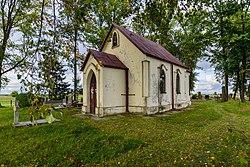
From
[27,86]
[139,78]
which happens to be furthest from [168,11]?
[139,78]

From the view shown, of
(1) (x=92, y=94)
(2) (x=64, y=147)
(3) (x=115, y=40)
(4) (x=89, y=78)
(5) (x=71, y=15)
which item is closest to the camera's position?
(5) (x=71, y=15)

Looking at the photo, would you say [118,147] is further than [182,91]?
No

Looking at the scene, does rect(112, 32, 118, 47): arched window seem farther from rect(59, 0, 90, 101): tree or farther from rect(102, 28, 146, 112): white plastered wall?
rect(59, 0, 90, 101): tree

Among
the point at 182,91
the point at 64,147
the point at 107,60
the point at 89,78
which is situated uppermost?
the point at 107,60

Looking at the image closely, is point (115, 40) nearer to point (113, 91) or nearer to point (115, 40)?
point (115, 40)

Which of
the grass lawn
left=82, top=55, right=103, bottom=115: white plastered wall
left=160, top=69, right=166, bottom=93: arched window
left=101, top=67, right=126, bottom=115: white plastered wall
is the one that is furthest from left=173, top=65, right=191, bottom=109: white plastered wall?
the grass lawn

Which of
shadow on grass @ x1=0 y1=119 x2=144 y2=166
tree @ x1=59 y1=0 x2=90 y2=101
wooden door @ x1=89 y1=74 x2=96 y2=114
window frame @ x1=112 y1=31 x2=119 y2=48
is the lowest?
shadow on grass @ x1=0 y1=119 x2=144 y2=166

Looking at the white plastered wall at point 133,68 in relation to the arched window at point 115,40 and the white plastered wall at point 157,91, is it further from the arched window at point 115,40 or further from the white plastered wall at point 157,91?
the white plastered wall at point 157,91

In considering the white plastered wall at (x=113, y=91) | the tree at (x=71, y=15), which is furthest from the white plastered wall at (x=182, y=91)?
the tree at (x=71, y=15)

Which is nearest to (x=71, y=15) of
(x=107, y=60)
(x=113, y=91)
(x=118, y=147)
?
(x=118, y=147)

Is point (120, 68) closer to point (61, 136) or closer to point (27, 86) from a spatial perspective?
point (61, 136)

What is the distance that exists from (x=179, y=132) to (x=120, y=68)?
6.86 metres

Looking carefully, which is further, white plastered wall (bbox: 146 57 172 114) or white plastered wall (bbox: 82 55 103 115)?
white plastered wall (bbox: 146 57 172 114)

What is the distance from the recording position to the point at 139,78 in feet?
44.7
